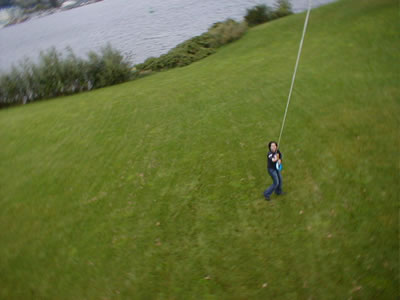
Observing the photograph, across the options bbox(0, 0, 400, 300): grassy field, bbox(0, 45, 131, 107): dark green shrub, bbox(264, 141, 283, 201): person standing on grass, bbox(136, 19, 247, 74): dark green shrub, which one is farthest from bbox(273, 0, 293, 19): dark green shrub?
bbox(264, 141, 283, 201): person standing on grass

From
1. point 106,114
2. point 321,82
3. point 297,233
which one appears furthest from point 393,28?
point 106,114

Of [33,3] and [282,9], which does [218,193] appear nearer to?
[282,9]

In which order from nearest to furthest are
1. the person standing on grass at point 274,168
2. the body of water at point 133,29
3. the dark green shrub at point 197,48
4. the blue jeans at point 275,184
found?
the person standing on grass at point 274,168, the blue jeans at point 275,184, the dark green shrub at point 197,48, the body of water at point 133,29

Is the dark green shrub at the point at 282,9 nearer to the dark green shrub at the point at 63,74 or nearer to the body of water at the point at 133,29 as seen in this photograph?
the body of water at the point at 133,29

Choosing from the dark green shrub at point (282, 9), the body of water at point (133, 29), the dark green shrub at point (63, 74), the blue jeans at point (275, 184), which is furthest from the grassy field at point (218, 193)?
the body of water at point (133, 29)

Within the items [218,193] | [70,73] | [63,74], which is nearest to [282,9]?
[70,73]

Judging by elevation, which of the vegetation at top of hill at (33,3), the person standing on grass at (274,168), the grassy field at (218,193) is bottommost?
the grassy field at (218,193)

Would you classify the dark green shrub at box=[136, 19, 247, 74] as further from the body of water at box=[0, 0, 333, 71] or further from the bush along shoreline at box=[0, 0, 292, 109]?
the body of water at box=[0, 0, 333, 71]
